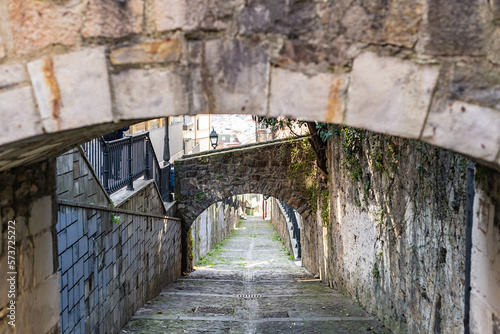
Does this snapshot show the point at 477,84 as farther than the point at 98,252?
No

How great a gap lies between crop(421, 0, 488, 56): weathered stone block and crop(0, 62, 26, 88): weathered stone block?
4.96ft

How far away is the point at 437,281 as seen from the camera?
4.24 meters

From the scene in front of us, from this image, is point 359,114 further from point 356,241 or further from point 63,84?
point 356,241

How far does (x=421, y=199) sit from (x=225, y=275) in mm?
7462

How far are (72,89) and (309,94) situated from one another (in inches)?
35.0

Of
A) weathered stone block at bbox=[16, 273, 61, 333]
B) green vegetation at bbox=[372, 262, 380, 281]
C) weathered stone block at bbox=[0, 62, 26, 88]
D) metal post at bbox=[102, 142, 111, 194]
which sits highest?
weathered stone block at bbox=[0, 62, 26, 88]

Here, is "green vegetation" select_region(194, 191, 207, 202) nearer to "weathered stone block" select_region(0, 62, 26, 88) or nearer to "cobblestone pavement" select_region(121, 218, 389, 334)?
"cobblestone pavement" select_region(121, 218, 389, 334)

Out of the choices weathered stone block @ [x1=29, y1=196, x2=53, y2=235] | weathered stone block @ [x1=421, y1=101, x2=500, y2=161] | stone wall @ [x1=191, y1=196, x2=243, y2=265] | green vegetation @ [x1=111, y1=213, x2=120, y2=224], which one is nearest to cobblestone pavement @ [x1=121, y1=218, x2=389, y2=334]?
green vegetation @ [x1=111, y1=213, x2=120, y2=224]

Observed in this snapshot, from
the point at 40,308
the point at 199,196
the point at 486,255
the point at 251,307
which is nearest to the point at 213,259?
the point at 199,196

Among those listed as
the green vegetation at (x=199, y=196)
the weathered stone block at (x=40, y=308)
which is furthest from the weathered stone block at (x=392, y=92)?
the green vegetation at (x=199, y=196)

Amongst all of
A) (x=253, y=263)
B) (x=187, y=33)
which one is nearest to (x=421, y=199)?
(x=187, y=33)

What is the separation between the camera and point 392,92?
6.43ft

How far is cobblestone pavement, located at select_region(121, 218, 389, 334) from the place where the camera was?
243 inches

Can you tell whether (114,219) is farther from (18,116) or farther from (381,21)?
(381,21)
